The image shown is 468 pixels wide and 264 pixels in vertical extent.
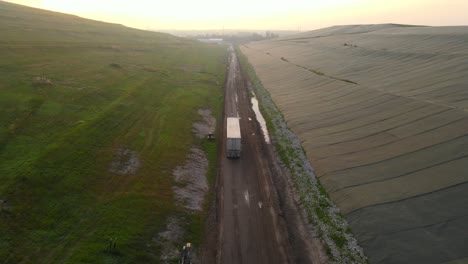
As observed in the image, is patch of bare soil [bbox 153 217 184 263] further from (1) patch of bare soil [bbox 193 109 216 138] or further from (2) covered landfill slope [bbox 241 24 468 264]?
(1) patch of bare soil [bbox 193 109 216 138]

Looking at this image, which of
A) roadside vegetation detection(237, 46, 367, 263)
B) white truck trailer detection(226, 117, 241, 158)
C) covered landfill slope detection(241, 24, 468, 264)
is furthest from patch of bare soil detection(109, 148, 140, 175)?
covered landfill slope detection(241, 24, 468, 264)

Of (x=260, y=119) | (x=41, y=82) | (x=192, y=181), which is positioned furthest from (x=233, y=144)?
(x=41, y=82)

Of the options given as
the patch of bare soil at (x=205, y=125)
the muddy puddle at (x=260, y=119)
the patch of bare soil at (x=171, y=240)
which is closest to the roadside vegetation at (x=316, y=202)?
the muddy puddle at (x=260, y=119)

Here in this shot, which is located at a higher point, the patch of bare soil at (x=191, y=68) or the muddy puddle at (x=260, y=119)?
the patch of bare soil at (x=191, y=68)

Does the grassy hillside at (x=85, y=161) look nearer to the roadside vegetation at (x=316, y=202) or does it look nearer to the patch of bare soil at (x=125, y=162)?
the patch of bare soil at (x=125, y=162)

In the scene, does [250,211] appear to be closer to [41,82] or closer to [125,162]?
[125,162]

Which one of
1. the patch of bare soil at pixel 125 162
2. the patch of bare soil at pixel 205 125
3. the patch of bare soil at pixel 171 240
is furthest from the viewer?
the patch of bare soil at pixel 205 125
